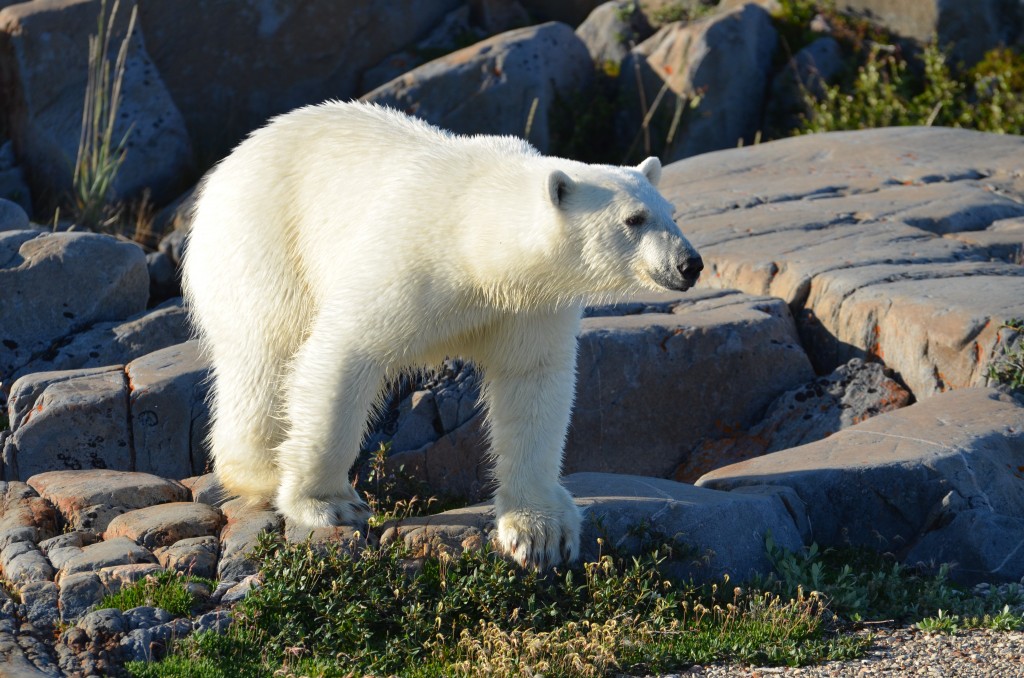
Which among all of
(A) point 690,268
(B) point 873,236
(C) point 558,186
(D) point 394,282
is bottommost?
(B) point 873,236

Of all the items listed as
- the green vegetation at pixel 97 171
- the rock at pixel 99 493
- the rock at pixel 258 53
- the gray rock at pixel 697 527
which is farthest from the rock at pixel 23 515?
the rock at pixel 258 53

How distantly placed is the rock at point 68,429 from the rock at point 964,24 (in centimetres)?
1117

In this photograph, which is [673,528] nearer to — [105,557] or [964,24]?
[105,557]

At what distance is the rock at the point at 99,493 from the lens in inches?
225

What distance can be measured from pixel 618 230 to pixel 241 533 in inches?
83.9

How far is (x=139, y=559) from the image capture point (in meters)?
5.18

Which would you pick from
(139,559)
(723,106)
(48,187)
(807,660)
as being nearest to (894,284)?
(807,660)

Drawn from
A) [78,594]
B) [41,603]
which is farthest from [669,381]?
[41,603]

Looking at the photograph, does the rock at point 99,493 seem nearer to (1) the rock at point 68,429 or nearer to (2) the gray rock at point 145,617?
(1) the rock at point 68,429

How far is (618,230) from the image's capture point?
4723mm

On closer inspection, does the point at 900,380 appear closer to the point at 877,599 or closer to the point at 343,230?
the point at 877,599

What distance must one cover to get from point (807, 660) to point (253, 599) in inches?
85.5

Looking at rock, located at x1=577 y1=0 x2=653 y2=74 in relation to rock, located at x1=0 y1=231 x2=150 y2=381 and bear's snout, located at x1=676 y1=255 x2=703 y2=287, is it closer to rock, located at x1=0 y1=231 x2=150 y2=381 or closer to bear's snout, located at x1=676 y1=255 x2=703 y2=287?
rock, located at x1=0 y1=231 x2=150 y2=381

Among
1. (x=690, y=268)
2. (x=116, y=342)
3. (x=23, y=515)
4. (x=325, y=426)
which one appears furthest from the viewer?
(x=116, y=342)
